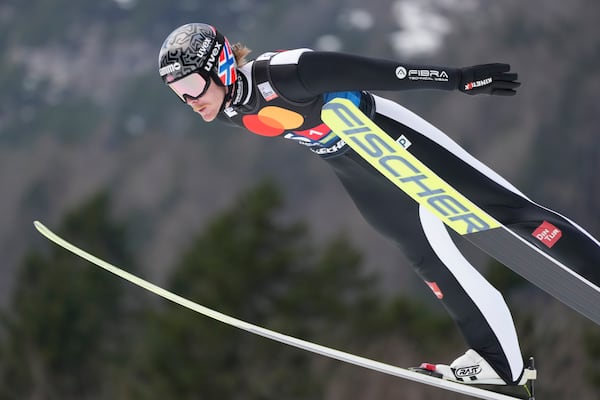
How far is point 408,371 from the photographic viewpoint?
4.02 m

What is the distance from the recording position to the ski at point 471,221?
12.1 ft

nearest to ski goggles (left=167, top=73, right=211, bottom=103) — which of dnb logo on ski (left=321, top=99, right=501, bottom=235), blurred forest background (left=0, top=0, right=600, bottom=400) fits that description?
dnb logo on ski (left=321, top=99, right=501, bottom=235)

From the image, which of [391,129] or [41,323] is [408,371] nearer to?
[391,129]

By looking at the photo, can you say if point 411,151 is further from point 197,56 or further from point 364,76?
point 197,56

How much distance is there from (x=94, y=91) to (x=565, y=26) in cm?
4681

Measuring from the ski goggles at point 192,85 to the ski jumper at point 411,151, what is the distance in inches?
6.6

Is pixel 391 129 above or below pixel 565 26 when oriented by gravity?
below

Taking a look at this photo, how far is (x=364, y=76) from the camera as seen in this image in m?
3.71

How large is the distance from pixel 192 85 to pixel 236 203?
67.8ft

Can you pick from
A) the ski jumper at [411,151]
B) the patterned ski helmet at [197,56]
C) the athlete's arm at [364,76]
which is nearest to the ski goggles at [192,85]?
the patterned ski helmet at [197,56]

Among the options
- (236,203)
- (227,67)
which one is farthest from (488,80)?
(236,203)

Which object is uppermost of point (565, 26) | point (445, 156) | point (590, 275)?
point (565, 26)

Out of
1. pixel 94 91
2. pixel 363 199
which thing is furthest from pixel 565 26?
pixel 363 199

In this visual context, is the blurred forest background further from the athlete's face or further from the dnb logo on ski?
the athlete's face
